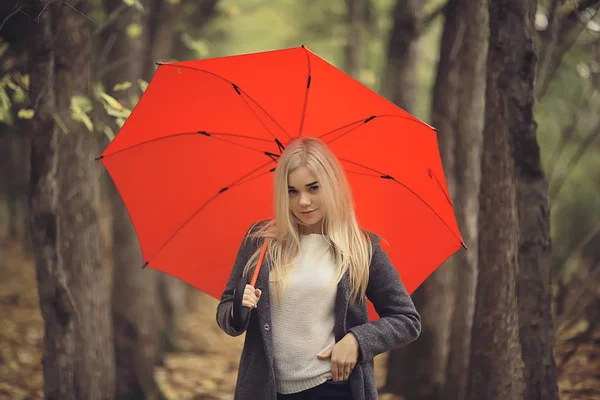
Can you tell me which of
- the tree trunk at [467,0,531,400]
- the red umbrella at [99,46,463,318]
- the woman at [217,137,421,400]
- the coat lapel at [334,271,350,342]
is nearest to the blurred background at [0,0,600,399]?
the tree trunk at [467,0,531,400]

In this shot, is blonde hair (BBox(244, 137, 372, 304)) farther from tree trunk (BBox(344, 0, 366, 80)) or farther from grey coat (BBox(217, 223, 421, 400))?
tree trunk (BBox(344, 0, 366, 80))

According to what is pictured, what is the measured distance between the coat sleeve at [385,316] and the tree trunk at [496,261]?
1.19 meters

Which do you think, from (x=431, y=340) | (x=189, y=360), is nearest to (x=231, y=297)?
(x=431, y=340)

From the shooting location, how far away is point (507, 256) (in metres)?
4.11

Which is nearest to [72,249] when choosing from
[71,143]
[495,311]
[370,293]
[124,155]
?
[71,143]

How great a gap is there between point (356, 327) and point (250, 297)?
0.48 meters

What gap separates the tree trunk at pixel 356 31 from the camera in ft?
34.2

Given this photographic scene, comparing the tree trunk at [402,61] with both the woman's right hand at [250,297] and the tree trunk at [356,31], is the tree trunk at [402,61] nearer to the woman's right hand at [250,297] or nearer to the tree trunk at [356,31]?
the tree trunk at [356,31]

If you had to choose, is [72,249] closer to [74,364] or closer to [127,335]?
[74,364]

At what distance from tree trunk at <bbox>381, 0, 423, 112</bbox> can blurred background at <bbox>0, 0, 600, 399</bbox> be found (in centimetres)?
2

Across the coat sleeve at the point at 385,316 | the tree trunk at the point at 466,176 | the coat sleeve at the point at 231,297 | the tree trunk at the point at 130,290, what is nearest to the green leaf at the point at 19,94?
the tree trunk at the point at 130,290

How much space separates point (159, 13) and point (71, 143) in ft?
13.2

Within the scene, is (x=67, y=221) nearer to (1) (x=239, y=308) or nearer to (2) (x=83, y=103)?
(2) (x=83, y=103)

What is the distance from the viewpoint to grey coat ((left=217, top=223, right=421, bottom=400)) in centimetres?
289
